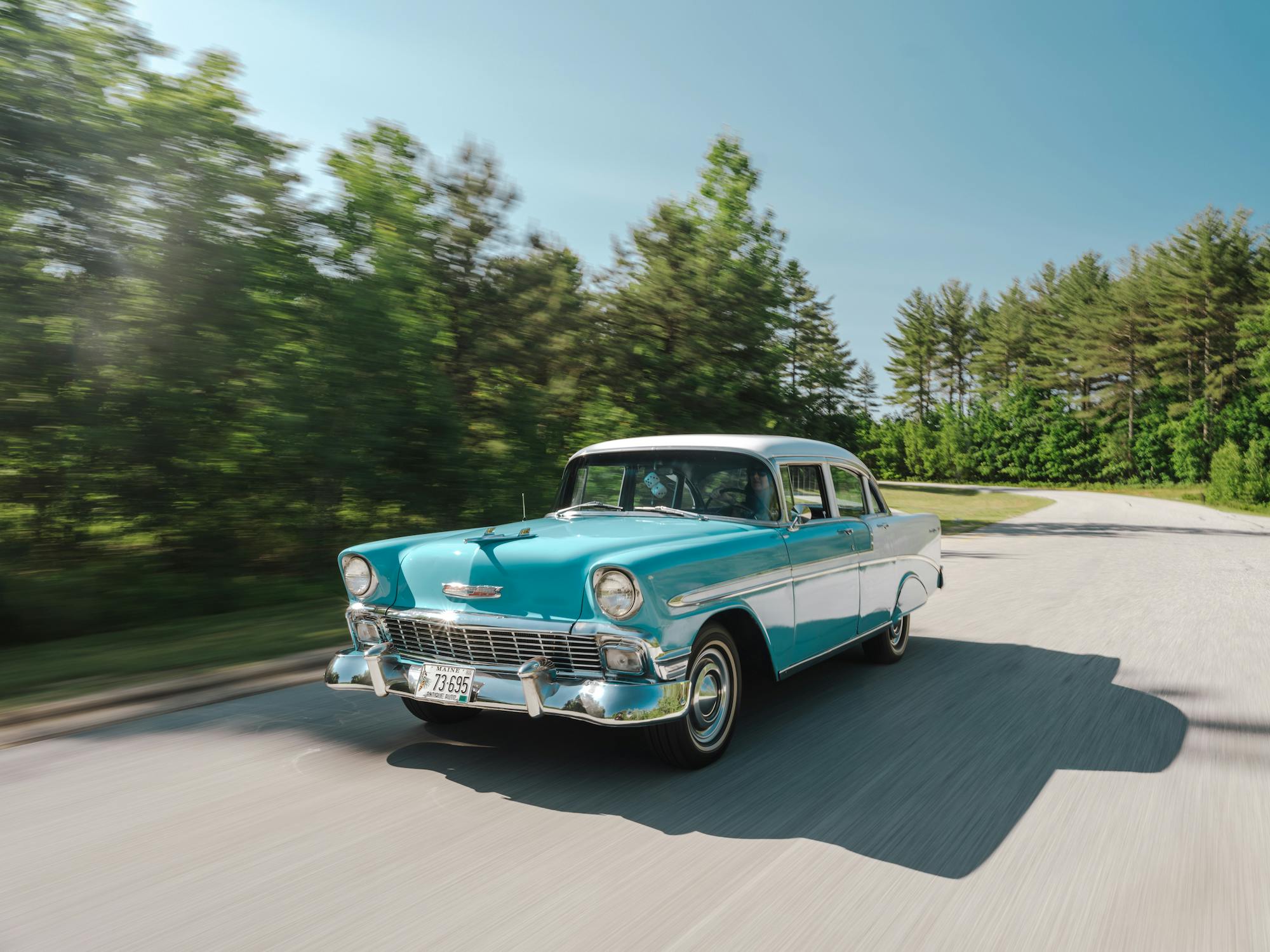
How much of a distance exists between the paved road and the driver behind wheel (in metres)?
1.21

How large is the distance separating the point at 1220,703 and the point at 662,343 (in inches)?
750

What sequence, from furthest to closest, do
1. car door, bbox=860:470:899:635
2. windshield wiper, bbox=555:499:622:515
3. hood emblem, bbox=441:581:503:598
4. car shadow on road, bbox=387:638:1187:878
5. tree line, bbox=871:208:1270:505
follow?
1. tree line, bbox=871:208:1270:505
2. car door, bbox=860:470:899:635
3. windshield wiper, bbox=555:499:622:515
4. hood emblem, bbox=441:581:503:598
5. car shadow on road, bbox=387:638:1187:878

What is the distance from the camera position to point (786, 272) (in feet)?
94.9

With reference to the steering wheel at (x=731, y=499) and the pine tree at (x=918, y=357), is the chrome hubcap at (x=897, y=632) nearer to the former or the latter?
the steering wheel at (x=731, y=499)

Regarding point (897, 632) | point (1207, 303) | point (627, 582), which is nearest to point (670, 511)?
point (627, 582)

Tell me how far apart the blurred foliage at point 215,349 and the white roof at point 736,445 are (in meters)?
5.93

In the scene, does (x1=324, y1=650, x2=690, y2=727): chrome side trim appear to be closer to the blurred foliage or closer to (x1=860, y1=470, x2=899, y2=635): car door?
(x1=860, y1=470, x2=899, y2=635): car door

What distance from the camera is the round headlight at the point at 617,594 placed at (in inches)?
161

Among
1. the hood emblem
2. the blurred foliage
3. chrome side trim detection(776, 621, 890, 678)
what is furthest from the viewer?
the blurred foliage

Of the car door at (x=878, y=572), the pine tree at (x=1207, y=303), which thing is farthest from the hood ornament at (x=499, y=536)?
the pine tree at (x=1207, y=303)

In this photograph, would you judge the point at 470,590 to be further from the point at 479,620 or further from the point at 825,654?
the point at 825,654

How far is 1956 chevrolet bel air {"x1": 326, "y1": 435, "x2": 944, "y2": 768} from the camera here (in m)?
4.12

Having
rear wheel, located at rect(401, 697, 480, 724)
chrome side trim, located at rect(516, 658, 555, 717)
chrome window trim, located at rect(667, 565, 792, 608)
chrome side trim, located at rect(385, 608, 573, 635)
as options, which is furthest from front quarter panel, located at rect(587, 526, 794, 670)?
rear wheel, located at rect(401, 697, 480, 724)

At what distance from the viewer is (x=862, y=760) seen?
460cm
